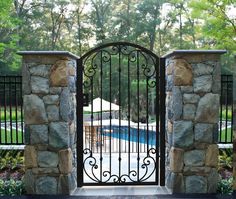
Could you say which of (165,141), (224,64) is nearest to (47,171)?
(165,141)

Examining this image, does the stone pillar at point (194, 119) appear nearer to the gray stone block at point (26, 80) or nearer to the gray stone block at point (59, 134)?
the gray stone block at point (59, 134)

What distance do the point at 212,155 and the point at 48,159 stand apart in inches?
90.7

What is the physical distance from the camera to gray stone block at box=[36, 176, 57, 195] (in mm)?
4504

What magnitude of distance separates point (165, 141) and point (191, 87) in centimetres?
98

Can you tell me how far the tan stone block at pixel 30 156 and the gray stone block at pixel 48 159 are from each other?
70 millimetres

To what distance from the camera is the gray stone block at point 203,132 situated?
4.47m

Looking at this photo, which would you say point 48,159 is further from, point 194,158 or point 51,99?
point 194,158

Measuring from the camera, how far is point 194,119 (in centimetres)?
445

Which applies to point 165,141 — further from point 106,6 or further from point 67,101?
point 106,6

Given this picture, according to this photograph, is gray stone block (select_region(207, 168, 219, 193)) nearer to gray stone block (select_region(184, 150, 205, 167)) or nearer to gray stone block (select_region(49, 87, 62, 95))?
gray stone block (select_region(184, 150, 205, 167))

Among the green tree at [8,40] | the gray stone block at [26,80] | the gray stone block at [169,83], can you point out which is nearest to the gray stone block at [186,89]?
the gray stone block at [169,83]

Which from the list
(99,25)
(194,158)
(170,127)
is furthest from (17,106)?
(99,25)

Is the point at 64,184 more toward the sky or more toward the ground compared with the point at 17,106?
more toward the ground

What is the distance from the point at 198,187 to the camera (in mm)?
4531
